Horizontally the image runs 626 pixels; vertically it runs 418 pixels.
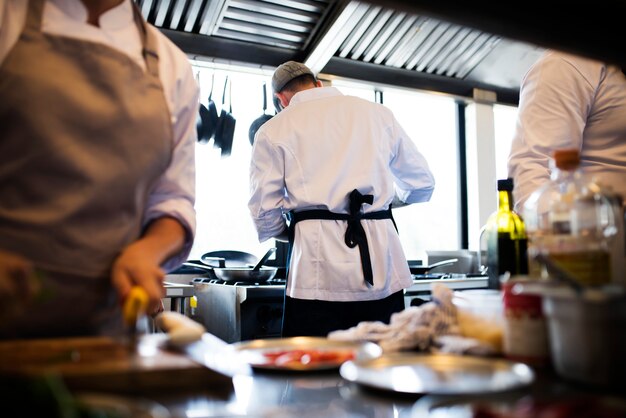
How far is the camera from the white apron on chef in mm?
981

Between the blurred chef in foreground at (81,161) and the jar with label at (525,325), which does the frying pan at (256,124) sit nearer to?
the blurred chef in foreground at (81,161)

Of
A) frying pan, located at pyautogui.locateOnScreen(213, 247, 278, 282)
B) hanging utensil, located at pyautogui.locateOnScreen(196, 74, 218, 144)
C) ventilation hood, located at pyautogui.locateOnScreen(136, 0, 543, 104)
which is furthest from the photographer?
hanging utensil, located at pyautogui.locateOnScreen(196, 74, 218, 144)

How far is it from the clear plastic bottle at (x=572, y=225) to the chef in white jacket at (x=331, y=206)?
1042 mm

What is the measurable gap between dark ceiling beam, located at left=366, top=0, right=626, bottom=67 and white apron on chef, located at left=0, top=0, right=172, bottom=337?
2.05 feet

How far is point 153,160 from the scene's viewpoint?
109 centimetres

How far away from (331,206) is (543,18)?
4.69 ft

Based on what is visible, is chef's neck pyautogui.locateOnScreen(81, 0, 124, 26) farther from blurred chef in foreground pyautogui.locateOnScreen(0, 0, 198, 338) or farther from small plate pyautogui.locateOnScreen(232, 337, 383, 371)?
small plate pyautogui.locateOnScreen(232, 337, 383, 371)

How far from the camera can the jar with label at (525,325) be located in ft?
2.63

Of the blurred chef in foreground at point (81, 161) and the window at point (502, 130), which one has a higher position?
the window at point (502, 130)

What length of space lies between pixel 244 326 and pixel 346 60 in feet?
5.69

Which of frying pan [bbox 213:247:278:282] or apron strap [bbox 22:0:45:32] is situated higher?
apron strap [bbox 22:0:45:32]

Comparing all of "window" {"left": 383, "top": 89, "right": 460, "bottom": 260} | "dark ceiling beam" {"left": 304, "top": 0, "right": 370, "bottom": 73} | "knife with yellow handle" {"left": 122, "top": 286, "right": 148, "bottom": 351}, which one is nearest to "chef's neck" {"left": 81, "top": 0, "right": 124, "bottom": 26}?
"knife with yellow handle" {"left": 122, "top": 286, "right": 148, "bottom": 351}

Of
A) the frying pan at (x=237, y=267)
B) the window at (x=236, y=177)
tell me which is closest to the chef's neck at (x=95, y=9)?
the frying pan at (x=237, y=267)

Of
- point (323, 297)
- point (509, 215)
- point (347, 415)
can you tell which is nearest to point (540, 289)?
point (347, 415)
